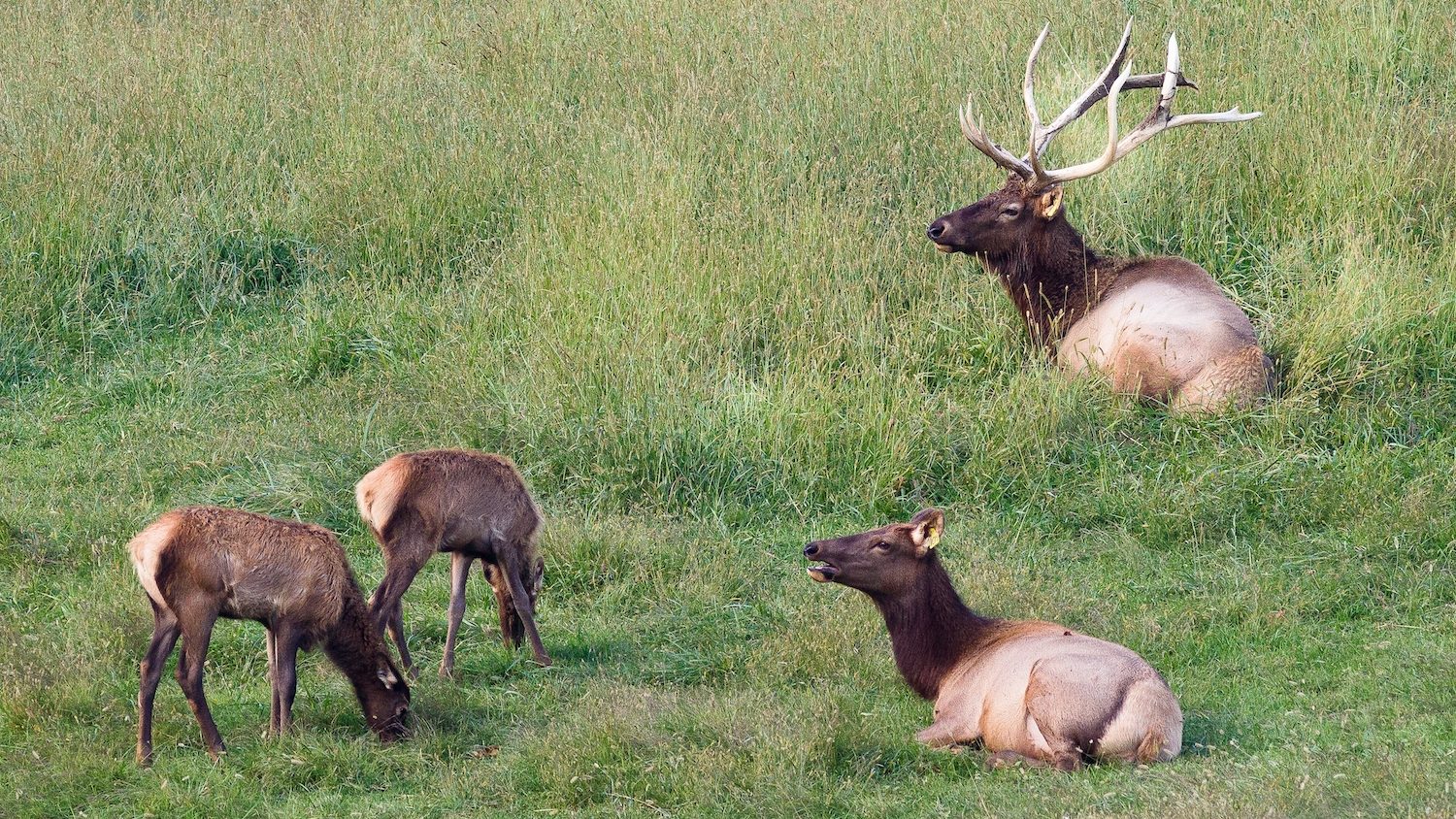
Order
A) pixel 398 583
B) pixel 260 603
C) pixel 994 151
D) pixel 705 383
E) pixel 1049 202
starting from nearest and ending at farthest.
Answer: pixel 260 603, pixel 398 583, pixel 705 383, pixel 994 151, pixel 1049 202

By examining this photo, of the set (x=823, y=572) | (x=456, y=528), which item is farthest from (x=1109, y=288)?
(x=456, y=528)

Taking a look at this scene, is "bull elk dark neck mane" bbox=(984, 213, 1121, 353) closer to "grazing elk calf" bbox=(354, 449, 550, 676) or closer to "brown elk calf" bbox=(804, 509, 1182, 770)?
"brown elk calf" bbox=(804, 509, 1182, 770)

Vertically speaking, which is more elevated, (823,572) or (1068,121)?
(1068,121)

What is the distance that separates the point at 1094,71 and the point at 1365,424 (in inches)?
155

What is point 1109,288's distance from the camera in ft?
33.3

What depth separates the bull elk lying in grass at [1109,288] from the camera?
953 centimetres

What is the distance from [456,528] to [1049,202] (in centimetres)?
473

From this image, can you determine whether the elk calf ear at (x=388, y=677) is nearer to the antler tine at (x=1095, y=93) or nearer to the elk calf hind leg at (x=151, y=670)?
the elk calf hind leg at (x=151, y=670)

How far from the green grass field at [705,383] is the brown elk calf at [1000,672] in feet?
0.61

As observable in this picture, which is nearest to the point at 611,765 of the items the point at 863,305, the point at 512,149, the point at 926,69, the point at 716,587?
the point at 716,587

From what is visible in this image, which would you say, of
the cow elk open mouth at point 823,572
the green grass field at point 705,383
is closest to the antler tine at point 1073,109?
the green grass field at point 705,383

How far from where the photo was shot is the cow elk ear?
10094 millimetres

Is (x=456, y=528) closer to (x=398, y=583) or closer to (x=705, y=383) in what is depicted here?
(x=398, y=583)

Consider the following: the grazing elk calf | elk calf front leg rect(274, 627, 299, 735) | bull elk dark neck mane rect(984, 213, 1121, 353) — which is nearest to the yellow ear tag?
bull elk dark neck mane rect(984, 213, 1121, 353)
